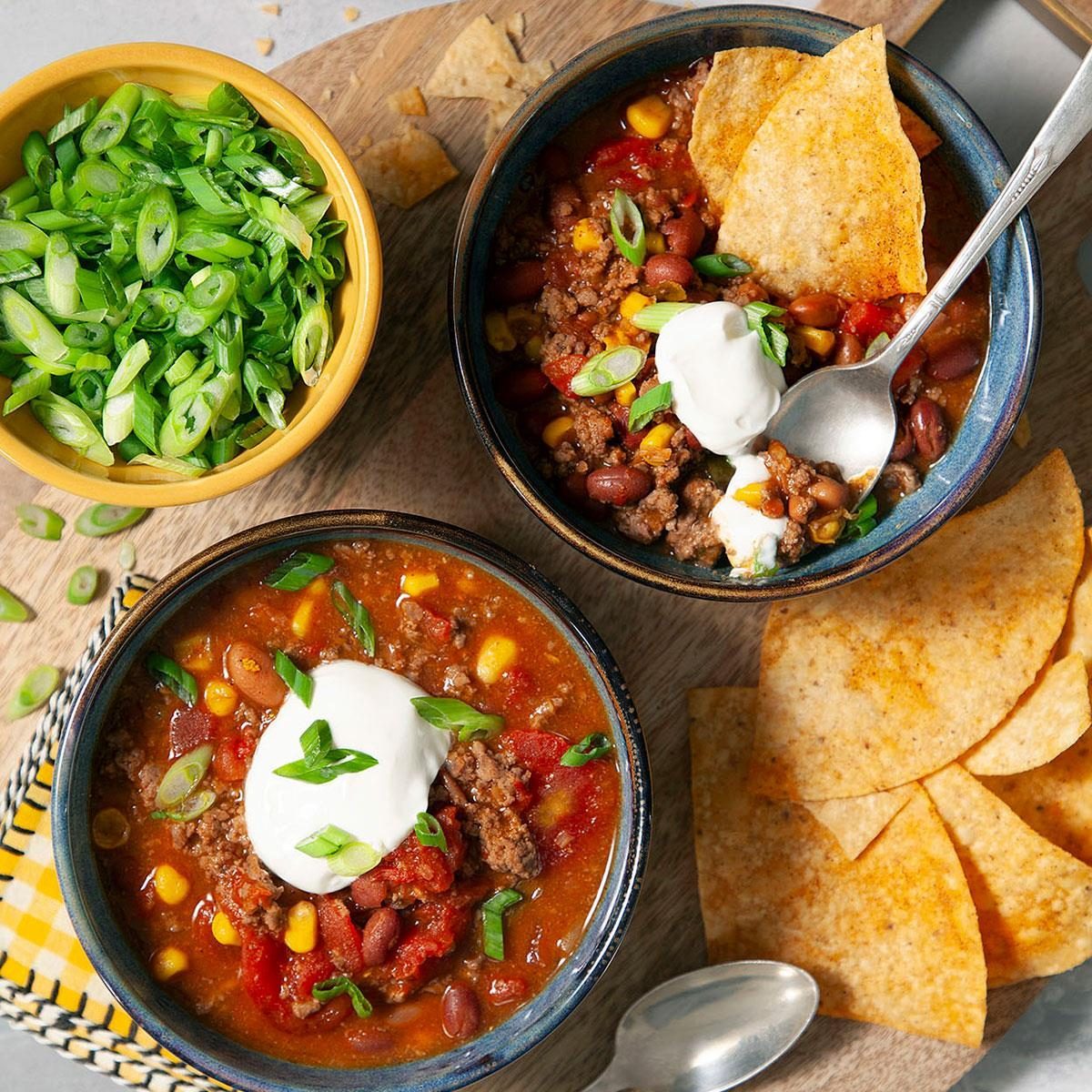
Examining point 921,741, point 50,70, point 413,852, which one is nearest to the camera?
point 50,70

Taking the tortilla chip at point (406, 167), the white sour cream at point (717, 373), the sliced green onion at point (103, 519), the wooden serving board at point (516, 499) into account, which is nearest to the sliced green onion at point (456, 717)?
the wooden serving board at point (516, 499)

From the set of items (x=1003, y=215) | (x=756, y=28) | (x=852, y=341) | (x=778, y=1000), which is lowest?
(x=778, y=1000)

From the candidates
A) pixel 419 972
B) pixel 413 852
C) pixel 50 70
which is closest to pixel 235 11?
pixel 50 70

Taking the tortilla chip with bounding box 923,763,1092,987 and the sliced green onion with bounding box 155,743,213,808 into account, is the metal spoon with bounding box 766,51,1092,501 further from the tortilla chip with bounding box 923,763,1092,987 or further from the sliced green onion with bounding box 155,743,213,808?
the sliced green onion with bounding box 155,743,213,808

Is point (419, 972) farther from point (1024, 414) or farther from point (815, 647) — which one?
point (1024, 414)

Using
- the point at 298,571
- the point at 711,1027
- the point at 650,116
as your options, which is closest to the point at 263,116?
the point at 650,116

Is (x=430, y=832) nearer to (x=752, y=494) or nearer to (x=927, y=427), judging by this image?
(x=752, y=494)
